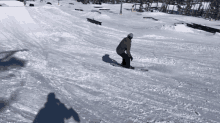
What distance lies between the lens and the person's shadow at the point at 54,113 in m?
3.07

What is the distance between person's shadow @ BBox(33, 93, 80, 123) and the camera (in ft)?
10.1

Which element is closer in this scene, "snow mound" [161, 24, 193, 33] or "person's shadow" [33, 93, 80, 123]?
"person's shadow" [33, 93, 80, 123]

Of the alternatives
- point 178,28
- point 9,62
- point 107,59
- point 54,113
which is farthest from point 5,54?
point 178,28

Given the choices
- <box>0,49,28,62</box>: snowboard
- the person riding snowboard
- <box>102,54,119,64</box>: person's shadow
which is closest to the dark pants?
the person riding snowboard

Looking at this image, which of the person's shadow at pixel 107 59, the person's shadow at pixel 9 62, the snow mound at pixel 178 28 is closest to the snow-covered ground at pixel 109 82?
the person's shadow at pixel 107 59

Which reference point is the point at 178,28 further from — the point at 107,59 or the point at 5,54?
the point at 5,54

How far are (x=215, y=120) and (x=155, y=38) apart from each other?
9.01 meters

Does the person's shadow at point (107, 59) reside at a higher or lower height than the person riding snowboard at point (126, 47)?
lower

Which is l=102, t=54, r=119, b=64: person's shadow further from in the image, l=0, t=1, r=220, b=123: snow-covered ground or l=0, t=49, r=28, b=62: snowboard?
l=0, t=49, r=28, b=62: snowboard

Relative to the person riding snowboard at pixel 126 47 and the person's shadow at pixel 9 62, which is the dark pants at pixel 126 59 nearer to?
the person riding snowboard at pixel 126 47

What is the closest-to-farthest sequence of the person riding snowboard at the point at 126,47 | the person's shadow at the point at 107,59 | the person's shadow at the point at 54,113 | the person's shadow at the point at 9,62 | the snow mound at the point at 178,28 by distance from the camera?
1. the person's shadow at the point at 54,113
2. the person's shadow at the point at 9,62
3. the person riding snowboard at the point at 126,47
4. the person's shadow at the point at 107,59
5. the snow mound at the point at 178,28

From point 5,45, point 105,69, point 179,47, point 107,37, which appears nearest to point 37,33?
point 5,45

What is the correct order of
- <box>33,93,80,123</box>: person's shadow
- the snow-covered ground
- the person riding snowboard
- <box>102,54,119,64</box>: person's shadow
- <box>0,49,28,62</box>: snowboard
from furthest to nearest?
<box>102,54,119,64</box>: person's shadow < <box>0,49,28,62</box>: snowboard < the person riding snowboard < the snow-covered ground < <box>33,93,80,123</box>: person's shadow

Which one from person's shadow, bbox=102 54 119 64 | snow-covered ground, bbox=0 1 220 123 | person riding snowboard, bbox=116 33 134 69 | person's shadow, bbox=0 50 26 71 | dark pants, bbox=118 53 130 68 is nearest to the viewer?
snow-covered ground, bbox=0 1 220 123
